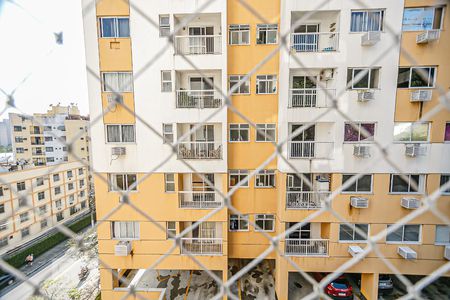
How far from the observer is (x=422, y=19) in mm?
4047

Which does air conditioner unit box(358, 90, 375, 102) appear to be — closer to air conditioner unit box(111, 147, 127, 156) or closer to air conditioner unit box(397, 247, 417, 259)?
air conditioner unit box(397, 247, 417, 259)

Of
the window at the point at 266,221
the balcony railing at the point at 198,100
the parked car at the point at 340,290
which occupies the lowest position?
the parked car at the point at 340,290

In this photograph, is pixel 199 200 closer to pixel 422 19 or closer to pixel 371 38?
pixel 371 38

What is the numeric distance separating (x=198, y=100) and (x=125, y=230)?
10.8ft

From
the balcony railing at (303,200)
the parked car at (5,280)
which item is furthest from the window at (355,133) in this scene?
the parked car at (5,280)

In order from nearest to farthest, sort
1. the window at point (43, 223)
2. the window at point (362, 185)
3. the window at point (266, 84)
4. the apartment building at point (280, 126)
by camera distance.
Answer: the apartment building at point (280, 126)
the window at point (362, 185)
the window at point (266, 84)
the window at point (43, 223)

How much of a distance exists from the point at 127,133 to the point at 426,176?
20.4 feet

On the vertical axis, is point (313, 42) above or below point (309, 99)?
above

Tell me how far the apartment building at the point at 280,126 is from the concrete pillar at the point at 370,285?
31 millimetres

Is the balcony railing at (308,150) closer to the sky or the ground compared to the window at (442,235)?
closer to the sky

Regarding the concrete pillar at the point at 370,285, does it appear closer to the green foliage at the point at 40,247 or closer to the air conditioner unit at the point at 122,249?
the air conditioner unit at the point at 122,249

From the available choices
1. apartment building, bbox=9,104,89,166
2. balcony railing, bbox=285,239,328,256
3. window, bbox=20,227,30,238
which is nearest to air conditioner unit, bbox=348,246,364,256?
balcony railing, bbox=285,239,328,256

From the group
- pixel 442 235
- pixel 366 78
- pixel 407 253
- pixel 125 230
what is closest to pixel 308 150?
pixel 366 78

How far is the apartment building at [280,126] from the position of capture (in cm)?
413
